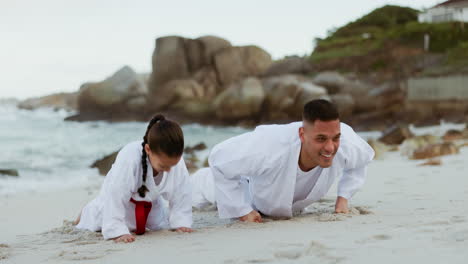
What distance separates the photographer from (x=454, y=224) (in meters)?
3.10

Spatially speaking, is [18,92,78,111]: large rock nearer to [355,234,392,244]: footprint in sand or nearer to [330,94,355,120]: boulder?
[330,94,355,120]: boulder

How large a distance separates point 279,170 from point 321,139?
1.50 feet

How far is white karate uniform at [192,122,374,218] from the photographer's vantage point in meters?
3.86

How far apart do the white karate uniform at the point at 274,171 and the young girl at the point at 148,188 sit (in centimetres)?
31

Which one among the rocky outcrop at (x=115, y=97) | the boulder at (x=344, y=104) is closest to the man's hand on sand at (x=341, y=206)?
the boulder at (x=344, y=104)

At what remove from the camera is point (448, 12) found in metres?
31.7

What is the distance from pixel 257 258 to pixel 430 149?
625 cm

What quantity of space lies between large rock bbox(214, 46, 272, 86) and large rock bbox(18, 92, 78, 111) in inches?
857

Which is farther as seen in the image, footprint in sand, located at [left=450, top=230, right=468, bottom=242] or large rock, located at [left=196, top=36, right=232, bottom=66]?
large rock, located at [left=196, top=36, right=232, bottom=66]

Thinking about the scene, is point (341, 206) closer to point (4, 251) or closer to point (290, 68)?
point (4, 251)

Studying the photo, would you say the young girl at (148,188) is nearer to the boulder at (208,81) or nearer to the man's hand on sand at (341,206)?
the man's hand on sand at (341,206)

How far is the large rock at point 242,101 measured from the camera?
22609 millimetres

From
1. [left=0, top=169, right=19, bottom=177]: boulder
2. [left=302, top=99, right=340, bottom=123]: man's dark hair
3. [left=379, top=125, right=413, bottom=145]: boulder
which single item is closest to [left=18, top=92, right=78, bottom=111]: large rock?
[left=0, top=169, right=19, bottom=177]: boulder

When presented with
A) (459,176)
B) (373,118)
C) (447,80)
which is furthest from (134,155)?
(447,80)
